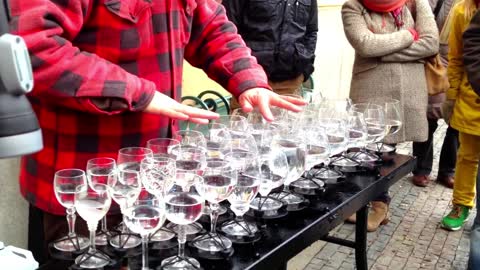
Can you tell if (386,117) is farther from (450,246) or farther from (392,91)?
(450,246)

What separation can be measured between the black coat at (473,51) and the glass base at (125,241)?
2.35 meters

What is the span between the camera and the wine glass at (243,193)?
61.9 inches

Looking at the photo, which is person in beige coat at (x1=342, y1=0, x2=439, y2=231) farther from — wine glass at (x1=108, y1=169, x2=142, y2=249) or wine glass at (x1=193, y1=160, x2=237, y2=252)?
wine glass at (x1=108, y1=169, x2=142, y2=249)

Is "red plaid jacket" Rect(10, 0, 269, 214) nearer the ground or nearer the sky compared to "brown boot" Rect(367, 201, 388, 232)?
nearer the sky

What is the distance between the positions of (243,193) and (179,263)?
0.97 feet

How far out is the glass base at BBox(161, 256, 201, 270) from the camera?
1357 millimetres

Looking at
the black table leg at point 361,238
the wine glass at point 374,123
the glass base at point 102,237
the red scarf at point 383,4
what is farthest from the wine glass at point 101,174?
the red scarf at point 383,4

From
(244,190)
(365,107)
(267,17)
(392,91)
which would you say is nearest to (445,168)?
(392,91)

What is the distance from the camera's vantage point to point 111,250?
144 cm

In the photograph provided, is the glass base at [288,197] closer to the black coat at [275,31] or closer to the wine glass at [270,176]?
the wine glass at [270,176]

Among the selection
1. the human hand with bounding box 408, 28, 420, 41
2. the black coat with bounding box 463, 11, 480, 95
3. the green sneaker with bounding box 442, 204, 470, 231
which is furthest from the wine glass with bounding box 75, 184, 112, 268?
the green sneaker with bounding box 442, 204, 470, 231

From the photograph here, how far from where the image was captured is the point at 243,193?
62.1 inches

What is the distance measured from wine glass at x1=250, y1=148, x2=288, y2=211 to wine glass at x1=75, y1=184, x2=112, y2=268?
47cm

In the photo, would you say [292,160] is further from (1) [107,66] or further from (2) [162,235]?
(1) [107,66]
